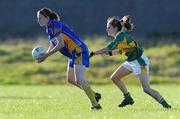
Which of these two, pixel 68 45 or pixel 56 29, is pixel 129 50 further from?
pixel 56 29

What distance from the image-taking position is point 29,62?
39.5 metres

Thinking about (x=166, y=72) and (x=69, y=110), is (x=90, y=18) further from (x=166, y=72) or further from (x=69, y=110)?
(x=69, y=110)

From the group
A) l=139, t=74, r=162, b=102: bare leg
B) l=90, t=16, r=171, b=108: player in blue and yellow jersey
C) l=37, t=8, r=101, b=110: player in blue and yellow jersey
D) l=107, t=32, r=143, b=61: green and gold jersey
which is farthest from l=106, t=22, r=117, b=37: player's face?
l=139, t=74, r=162, b=102: bare leg

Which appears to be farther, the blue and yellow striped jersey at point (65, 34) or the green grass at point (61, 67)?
the green grass at point (61, 67)

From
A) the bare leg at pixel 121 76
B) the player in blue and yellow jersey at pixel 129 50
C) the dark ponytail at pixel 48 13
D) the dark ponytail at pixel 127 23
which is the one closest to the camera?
the dark ponytail at pixel 48 13

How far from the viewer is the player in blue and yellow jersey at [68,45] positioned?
15.8 metres

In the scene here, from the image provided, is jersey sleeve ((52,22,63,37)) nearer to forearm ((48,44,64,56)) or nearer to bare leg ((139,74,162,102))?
forearm ((48,44,64,56))

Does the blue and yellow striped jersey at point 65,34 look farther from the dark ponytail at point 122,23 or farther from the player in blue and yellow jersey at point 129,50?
the dark ponytail at point 122,23

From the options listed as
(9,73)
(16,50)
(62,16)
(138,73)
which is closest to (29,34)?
(62,16)

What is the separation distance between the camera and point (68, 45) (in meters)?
16.2

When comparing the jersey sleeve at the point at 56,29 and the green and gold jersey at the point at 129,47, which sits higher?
the jersey sleeve at the point at 56,29

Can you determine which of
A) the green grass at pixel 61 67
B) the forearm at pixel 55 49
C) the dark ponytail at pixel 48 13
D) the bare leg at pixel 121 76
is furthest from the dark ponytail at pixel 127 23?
the green grass at pixel 61 67

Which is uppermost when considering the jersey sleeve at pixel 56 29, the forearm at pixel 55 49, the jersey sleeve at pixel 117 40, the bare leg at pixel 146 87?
the jersey sleeve at pixel 56 29

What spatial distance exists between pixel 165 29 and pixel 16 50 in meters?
10.0
